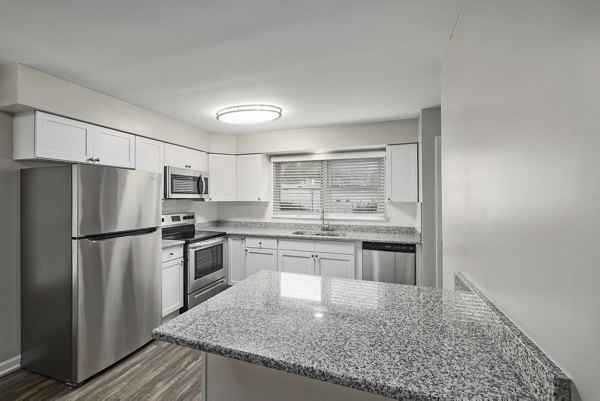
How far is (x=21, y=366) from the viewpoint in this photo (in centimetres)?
234

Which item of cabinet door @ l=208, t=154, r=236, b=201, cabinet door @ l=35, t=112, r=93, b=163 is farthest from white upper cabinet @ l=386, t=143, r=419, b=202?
cabinet door @ l=35, t=112, r=93, b=163

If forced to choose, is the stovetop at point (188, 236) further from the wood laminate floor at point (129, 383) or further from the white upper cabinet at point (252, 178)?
the wood laminate floor at point (129, 383)

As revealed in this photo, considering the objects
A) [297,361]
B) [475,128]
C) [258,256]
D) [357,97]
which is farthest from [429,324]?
[258,256]

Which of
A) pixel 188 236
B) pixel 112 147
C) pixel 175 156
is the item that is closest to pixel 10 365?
pixel 188 236

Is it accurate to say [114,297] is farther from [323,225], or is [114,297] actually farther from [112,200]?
[323,225]

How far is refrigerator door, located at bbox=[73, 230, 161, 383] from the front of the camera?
2.13m

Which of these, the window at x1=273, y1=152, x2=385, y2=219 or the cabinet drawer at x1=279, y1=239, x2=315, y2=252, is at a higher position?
the window at x1=273, y1=152, x2=385, y2=219

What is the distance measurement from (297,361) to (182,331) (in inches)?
17.4

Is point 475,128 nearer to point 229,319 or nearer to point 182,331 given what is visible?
point 229,319

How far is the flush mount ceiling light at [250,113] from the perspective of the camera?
2.83 m

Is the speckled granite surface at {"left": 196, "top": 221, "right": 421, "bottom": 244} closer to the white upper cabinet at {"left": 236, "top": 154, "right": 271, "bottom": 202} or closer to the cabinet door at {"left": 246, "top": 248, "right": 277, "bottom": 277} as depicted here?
the cabinet door at {"left": 246, "top": 248, "right": 277, "bottom": 277}

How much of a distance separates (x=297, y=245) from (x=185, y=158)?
1881 mm

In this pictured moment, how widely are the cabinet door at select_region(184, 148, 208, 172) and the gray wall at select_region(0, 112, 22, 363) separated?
1.69m

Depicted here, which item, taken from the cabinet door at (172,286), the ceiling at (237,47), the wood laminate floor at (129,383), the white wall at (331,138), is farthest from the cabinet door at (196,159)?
the wood laminate floor at (129,383)
